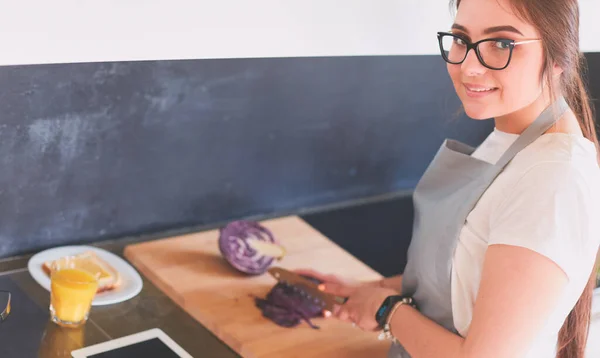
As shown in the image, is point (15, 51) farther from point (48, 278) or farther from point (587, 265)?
point (587, 265)

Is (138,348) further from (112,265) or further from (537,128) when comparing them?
(537,128)

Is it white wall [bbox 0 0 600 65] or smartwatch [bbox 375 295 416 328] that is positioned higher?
white wall [bbox 0 0 600 65]

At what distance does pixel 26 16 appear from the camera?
3.48ft

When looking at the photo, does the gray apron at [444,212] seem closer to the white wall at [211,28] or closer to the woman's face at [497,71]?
the woman's face at [497,71]

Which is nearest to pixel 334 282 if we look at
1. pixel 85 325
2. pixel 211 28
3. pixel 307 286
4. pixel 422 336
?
pixel 307 286

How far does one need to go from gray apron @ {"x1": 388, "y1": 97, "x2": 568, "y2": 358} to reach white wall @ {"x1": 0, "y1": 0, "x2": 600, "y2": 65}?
24 centimetres

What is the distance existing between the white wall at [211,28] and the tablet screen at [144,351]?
18.9 inches

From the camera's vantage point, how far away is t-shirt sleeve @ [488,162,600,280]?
3.48 feet

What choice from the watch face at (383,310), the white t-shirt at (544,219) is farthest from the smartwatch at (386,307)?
the white t-shirt at (544,219)

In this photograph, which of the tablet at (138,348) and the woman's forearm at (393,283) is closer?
the tablet at (138,348)

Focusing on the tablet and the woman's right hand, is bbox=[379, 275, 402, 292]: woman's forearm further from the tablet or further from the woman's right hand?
the tablet

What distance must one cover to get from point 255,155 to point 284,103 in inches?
5.3

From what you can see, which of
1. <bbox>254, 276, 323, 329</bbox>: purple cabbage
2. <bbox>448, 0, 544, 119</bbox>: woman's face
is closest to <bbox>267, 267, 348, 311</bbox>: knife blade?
<bbox>254, 276, 323, 329</bbox>: purple cabbage

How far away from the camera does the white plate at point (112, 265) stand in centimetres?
146
